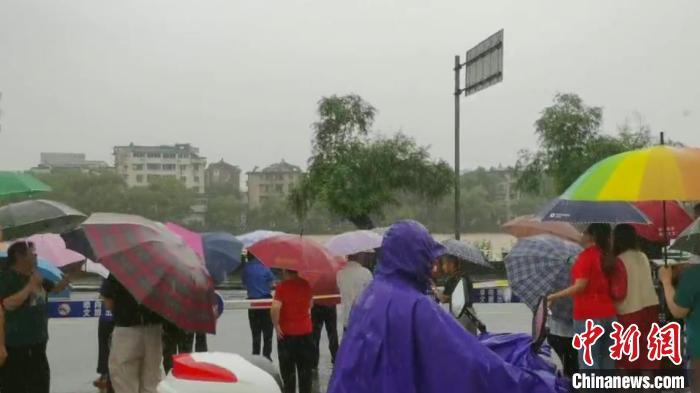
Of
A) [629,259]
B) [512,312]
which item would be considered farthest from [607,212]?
[512,312]

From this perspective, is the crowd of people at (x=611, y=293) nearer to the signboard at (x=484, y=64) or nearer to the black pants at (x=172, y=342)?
the black pants at (x=172, y=342)

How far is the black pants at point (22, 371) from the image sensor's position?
259 inches

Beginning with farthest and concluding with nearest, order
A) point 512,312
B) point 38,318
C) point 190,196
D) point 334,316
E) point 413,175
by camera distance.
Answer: point 190,196, point 413,175, point 512,312, point 334,316, point 38,318

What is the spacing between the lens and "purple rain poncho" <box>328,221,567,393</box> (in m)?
3.44

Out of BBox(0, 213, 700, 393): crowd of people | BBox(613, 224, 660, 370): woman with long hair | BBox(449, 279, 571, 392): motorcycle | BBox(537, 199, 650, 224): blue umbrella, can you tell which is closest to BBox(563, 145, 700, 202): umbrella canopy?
BBox(0, 213, 700, 393): crowd of people

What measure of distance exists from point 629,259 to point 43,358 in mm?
4787

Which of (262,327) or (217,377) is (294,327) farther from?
(217,377)

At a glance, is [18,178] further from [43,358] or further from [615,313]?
[615,313]

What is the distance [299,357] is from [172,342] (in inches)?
45.9

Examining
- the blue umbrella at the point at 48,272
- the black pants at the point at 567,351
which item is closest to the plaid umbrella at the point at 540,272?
the black pants at the point at 567,351

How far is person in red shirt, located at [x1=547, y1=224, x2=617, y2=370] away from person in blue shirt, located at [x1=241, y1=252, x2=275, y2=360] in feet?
15.2

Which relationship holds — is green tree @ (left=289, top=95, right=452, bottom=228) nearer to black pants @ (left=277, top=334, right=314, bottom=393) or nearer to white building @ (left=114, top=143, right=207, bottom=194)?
black pants @ (left=277, top=334, right=314, bottom=393)

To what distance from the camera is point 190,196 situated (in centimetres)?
4312

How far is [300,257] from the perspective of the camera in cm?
802
